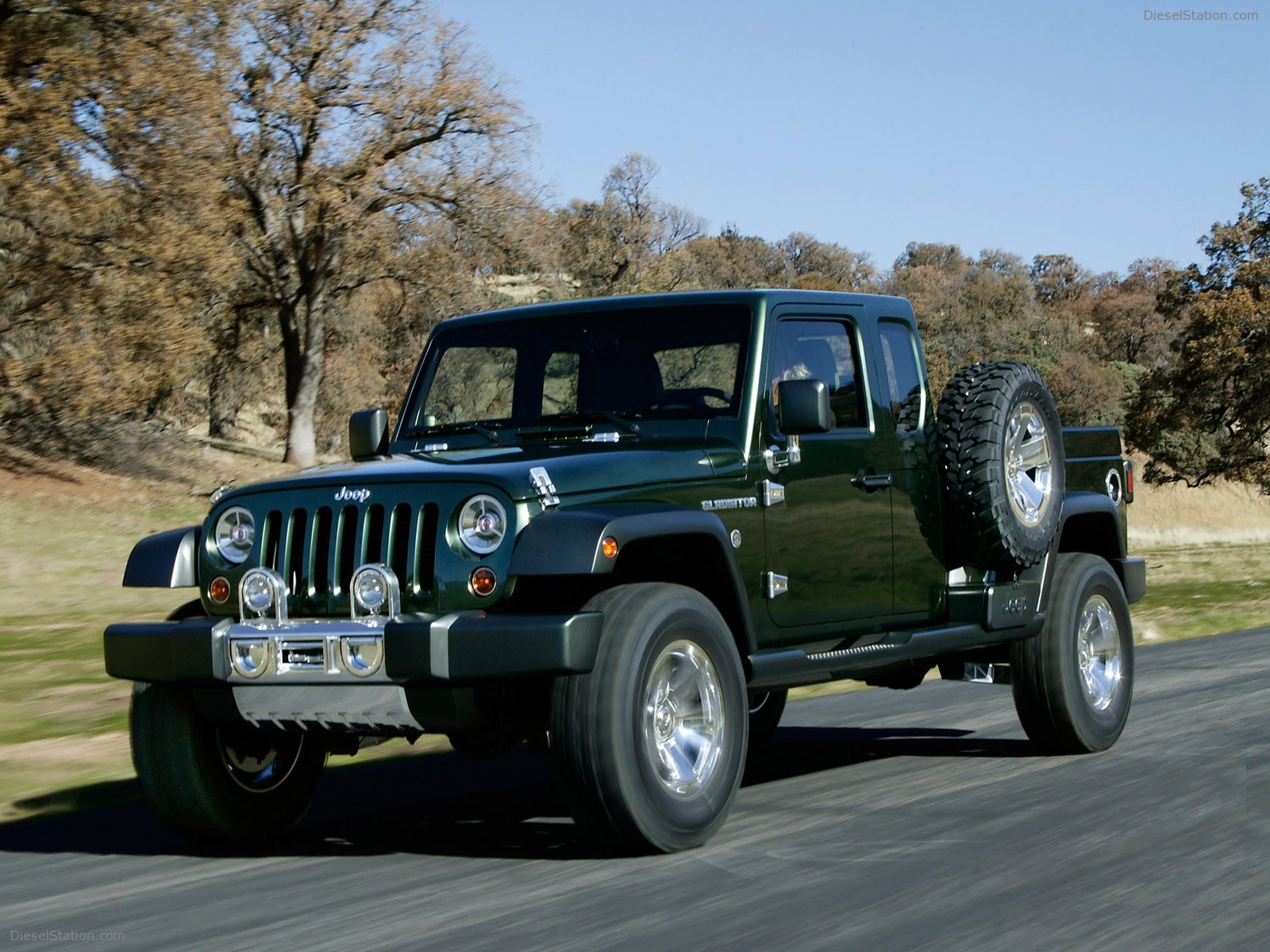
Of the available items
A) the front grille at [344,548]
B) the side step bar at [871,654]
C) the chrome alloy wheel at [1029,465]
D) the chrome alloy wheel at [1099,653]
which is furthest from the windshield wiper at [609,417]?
the chrome alloy wheel at [1099,653]

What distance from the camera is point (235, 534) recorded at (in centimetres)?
639

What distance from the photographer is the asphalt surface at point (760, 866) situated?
4.91 m

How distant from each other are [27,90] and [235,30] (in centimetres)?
525

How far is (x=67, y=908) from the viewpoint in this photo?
217 inches

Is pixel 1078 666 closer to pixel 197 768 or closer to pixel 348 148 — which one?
pixel 197 768

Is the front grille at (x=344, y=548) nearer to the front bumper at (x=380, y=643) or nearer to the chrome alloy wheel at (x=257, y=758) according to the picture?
the front bumper at (x=380, y=643)

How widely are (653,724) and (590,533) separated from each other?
2.42 ft

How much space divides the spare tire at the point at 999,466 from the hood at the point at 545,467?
1.46 m

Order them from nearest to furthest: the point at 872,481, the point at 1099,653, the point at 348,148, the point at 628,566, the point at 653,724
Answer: the point at 653,724 → the point at 628,566 → the point at 872,481 → the point at 1099,653 → the point at 348,148

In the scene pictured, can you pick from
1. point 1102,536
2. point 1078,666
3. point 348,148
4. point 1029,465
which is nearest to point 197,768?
point 1029,465

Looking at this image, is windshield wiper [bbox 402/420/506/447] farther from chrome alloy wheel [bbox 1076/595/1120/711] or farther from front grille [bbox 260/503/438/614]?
chrome alloy wheel [bbox 1076/595/1120/711]

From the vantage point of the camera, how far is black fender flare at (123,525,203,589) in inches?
255

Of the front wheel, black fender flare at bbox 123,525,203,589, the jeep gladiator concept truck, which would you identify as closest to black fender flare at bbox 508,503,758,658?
the jeep gladiator concept truck

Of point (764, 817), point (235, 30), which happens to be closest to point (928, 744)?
point (764, 817)
